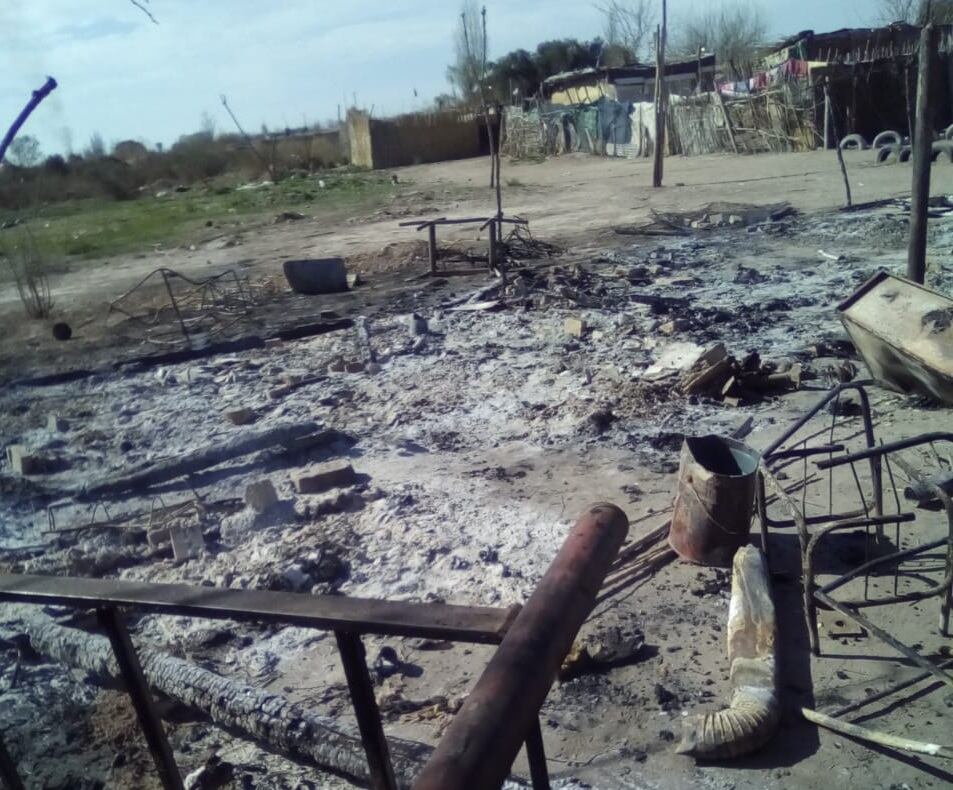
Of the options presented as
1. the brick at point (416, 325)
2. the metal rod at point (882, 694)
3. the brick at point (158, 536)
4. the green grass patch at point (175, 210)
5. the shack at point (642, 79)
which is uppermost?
the shack at point (642, 79)

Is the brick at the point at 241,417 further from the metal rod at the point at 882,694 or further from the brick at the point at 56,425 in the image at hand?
the metal rod at the point at 882,694

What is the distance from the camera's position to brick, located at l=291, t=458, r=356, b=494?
5.82 m

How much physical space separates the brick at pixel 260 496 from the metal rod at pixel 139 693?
3971 millimetres

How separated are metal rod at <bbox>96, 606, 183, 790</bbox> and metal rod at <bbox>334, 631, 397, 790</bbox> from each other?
0.43m

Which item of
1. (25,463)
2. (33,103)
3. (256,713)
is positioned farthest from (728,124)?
(33,103)

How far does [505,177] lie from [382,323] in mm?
18585

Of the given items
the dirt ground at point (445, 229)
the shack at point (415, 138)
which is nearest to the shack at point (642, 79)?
the shack at point (415, 138)

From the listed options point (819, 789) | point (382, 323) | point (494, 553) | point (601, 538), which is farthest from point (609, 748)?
point (382, 323)

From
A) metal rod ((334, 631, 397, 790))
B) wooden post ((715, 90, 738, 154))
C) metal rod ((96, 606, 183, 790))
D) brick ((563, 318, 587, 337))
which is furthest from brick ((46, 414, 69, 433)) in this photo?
wooden post ((715, 90, 738, 154))

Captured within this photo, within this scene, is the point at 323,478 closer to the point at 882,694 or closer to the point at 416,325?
the point at 882,694

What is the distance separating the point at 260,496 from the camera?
5.55 metres

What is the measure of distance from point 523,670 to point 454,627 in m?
0.21

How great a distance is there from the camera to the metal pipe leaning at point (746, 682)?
10.2ft

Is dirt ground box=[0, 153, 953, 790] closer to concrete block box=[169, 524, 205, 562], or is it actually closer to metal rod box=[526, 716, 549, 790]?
concrete block box=[169, 524, 205, 562]
